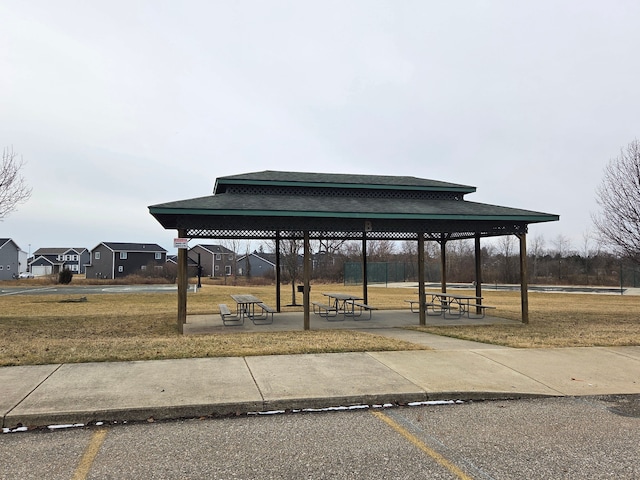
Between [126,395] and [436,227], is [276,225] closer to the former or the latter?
[436,227]

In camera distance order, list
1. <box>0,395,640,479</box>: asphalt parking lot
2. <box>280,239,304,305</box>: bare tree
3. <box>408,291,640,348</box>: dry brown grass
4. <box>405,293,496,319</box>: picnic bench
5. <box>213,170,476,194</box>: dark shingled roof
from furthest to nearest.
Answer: <box>280,239,304,305</box>: bare tree → <box>405,293,496,319</box>: picnic bench → <box>213,170,476,194</box>: dark shingled roof → <box>408,291,640,348</box>: dry brown grass → <box>0,395,640,479</box>: asphalt parking lot

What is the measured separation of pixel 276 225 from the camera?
11.3 metres

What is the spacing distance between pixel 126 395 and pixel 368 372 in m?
2.99

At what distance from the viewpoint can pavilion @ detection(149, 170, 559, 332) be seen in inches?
427

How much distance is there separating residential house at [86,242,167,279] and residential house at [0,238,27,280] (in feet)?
33.4

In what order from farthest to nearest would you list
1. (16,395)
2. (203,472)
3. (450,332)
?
(450,332), (16,395), (203,472)

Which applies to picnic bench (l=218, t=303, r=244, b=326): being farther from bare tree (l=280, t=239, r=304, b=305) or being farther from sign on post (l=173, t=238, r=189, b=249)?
bare tree (l=280, t=239, r=304, b=305)

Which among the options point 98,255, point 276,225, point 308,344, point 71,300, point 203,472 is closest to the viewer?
point 203,472

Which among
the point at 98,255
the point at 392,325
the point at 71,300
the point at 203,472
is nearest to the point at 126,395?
the point at 203,472

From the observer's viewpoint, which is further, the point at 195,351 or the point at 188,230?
the point at 188,230

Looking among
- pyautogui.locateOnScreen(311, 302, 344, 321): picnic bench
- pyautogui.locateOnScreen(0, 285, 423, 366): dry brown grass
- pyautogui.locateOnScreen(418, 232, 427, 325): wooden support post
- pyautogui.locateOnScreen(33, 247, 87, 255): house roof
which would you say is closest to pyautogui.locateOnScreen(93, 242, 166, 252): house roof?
pyautogui.locateOnScreen(33, 247, 87, 255): house roof

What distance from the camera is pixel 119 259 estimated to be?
61344 millimetres

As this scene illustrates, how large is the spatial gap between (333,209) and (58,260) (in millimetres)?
92108

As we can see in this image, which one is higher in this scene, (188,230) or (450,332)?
(188,230)
